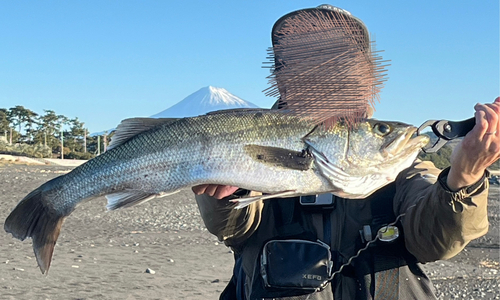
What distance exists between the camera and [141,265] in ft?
34.7

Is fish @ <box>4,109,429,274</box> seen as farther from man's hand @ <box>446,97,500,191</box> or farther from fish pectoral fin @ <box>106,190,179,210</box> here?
man's hand @ <box>446,97,500,191</box>

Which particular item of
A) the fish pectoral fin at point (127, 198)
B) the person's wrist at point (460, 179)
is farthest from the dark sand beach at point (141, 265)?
the person's wrist at point (460, 179)

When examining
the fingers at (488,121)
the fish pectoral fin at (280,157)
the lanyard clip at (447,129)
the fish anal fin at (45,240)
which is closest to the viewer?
the fingers at (488,121)

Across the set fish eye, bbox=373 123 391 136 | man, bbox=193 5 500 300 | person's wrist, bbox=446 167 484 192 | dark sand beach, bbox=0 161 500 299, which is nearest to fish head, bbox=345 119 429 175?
fish eye, bbox=373 123 391 136

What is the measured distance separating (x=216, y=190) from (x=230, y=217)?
17.4 inches

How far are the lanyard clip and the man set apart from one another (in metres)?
0.43

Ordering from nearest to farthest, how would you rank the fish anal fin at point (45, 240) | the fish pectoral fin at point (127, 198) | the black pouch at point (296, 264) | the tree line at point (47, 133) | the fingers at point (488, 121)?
the fingers at point (488, 121)
the fish pectoral fin at point (127, 198)
the fish anal fin at point (45, 240)
the black pouch at point (296, 264)
the tree line at point (47, 133)

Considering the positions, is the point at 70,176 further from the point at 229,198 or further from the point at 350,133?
the point at 350,133

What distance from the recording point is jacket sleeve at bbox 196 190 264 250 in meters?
3.77

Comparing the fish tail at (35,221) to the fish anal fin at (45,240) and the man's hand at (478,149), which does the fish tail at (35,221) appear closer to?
the fish anal fin at (45,240)

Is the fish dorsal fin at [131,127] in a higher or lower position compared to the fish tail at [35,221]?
higher

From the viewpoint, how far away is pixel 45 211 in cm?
359

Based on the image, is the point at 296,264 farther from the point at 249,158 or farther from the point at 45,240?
the point at 45,240

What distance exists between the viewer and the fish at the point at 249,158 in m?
3.08
